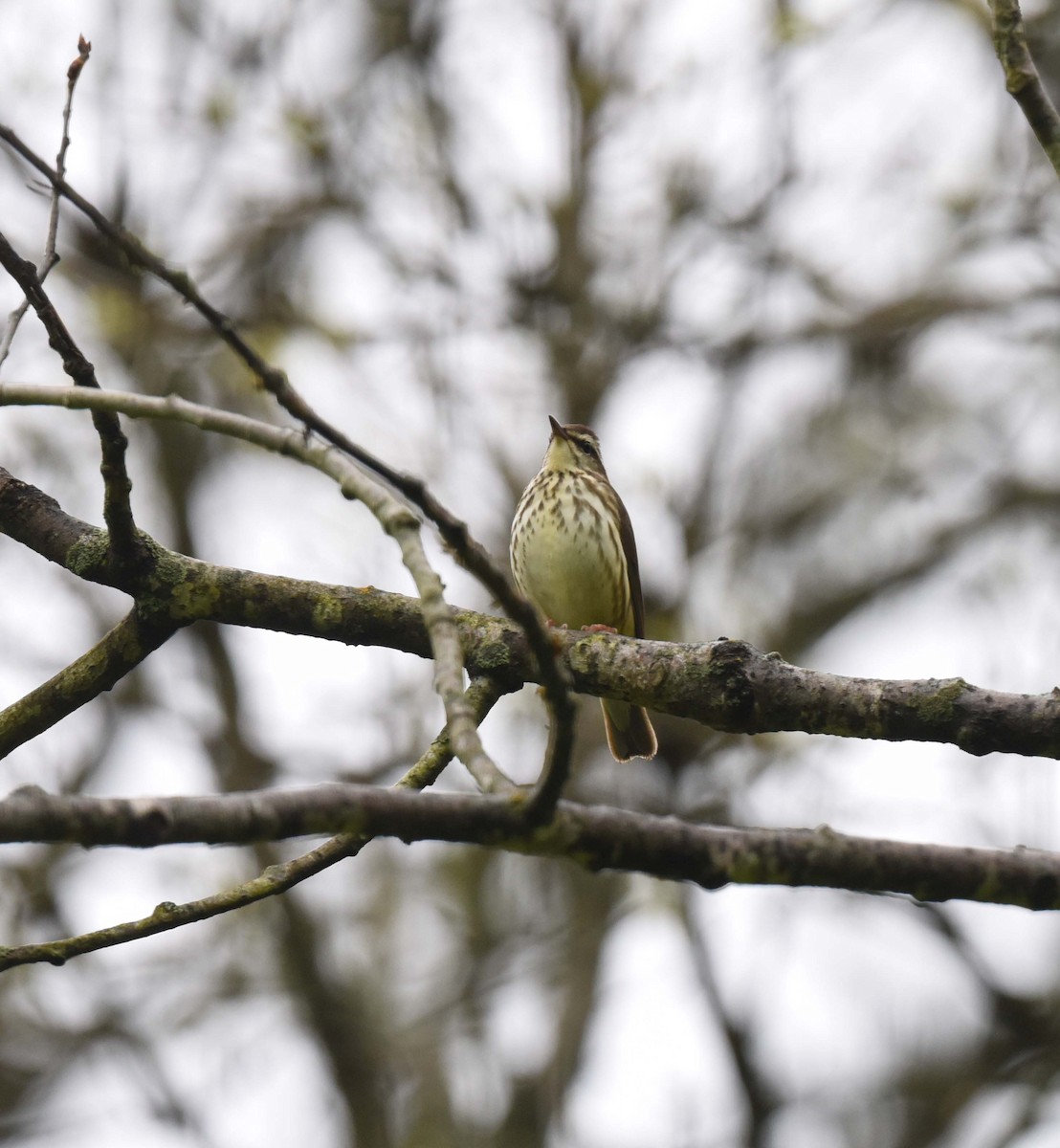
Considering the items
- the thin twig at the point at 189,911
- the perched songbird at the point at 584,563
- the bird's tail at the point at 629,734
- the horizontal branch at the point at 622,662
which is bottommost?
the thin twig at the point at 189,911

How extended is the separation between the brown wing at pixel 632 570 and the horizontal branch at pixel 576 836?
211 inches

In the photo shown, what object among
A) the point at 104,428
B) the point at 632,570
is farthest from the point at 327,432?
the point at 632,570

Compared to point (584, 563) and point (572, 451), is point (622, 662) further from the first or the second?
point (572, 451)

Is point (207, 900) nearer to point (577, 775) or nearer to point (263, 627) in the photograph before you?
point (263, 627)

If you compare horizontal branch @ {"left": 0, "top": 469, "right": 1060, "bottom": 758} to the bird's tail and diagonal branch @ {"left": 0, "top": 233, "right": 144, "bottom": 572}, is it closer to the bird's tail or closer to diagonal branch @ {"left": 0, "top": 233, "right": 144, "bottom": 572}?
diagonal branch @ {"left": 0, "top": 233, "right": 144, "bottom": 572}

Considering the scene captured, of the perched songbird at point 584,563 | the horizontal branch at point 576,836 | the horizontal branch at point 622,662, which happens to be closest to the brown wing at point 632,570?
the perched songbird at point 584,563

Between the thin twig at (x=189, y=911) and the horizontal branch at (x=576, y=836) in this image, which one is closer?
the horizontal branch at (x=576, y=836)

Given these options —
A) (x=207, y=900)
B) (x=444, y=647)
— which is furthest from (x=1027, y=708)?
(x=207, y=900)

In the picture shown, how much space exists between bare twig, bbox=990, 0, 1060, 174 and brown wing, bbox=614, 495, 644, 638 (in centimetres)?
445

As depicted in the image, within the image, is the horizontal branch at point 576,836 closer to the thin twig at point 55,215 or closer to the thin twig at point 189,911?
the thin twig at point 189,911

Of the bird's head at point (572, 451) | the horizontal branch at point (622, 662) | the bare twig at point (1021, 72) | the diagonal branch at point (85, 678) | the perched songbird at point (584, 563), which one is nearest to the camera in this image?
the bare twig at point (1021, 72)

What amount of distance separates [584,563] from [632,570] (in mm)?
514

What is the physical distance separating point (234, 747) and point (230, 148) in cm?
519

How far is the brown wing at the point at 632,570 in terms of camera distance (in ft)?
25.9
